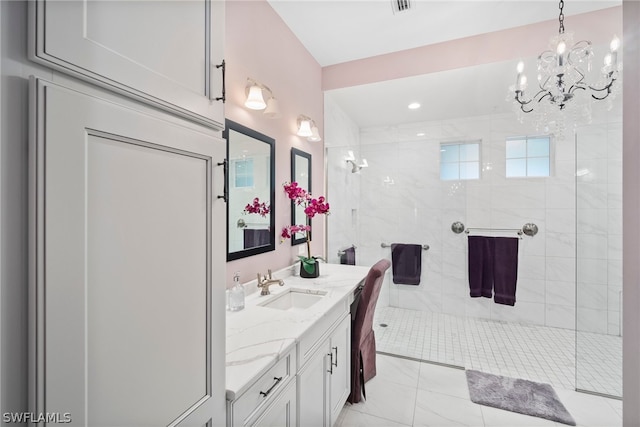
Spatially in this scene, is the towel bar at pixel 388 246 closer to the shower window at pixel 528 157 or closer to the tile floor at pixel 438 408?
the shower window at pixel 528 157

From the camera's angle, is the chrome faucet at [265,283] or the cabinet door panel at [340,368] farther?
the chrome faucet at [265,283]

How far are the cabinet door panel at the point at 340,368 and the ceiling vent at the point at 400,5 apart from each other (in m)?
2.09

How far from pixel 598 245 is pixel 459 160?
147 cm

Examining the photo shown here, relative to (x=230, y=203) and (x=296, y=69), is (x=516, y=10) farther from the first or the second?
(x=230, y=203)

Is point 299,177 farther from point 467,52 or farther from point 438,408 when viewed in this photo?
point 438,408

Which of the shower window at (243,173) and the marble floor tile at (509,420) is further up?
the shower window at (243,173)

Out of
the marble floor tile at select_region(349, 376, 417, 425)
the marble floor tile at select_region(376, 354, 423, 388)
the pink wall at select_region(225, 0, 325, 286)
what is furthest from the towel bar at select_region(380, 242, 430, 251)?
the marble floor tile at select_region(349, 376, 417, 425)

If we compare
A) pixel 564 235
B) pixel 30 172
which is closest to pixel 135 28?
pixel 30 172

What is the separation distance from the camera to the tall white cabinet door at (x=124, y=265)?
0.44 m

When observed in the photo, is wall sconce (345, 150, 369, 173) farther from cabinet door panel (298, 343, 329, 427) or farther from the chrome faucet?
cabinet door panel (298, 343, 329, 427)

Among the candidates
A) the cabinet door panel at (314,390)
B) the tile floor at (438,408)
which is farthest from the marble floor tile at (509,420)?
the cabinet door panel at (314,390)

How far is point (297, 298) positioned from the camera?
6.13ft

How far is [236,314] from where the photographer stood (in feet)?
4.63

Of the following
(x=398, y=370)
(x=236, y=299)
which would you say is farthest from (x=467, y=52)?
(x=398, y=370)
